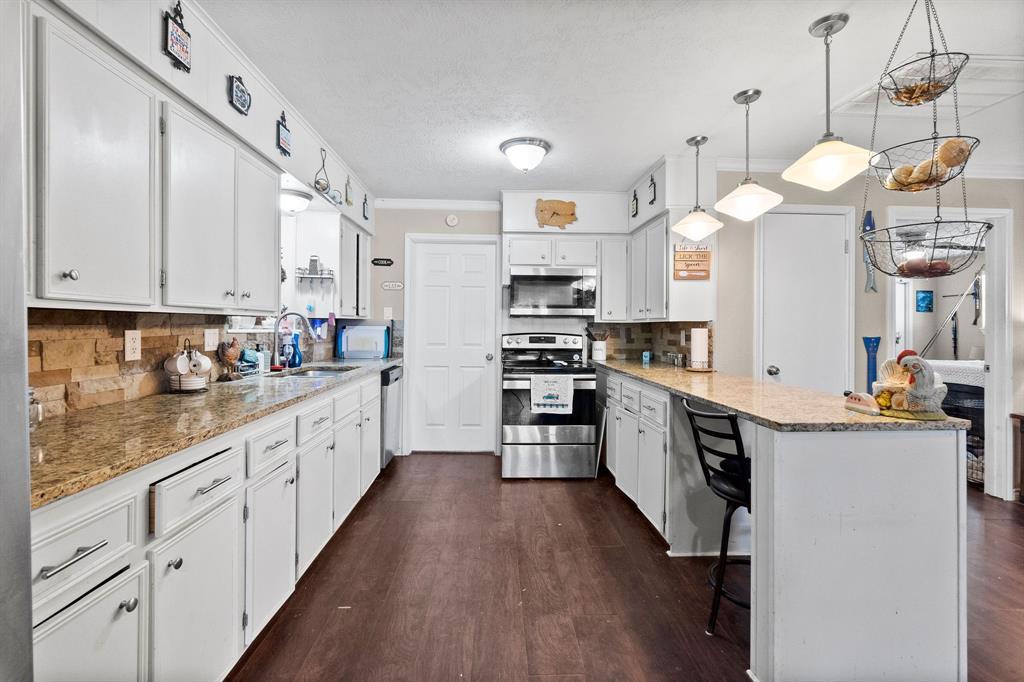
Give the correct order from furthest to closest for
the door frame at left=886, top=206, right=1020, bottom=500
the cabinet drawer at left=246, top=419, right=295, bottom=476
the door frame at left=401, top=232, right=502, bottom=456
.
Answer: the door frame at left=401, top=232, right=502, bottom=456, the door frame at left=886, top=206, right=1020, bottom=500, the cabinet drawer at left=246, top=419, right=295, bottom=476

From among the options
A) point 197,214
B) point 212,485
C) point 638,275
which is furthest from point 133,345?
point 638,275

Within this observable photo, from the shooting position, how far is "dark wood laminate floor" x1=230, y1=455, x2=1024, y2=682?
1657 mm

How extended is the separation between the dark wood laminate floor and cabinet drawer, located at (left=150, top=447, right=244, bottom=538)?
708 millimetres

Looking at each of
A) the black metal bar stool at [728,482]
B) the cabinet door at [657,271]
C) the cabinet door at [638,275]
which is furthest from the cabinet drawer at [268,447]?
the cabinet door at [638,275]

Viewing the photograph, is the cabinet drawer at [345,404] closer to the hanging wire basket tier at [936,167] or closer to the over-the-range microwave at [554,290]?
the over-the-range microwave at [554,290]

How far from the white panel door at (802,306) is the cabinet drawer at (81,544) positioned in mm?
3610

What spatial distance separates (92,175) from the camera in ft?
4.35

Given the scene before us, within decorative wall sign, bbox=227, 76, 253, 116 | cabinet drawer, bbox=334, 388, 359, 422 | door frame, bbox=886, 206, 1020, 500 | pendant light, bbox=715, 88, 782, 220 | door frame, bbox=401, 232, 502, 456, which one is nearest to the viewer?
decorative wall sign, bbox=227, 76, 253, 116

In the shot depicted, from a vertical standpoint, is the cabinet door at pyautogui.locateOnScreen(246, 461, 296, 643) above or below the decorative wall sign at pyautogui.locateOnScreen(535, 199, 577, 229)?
below

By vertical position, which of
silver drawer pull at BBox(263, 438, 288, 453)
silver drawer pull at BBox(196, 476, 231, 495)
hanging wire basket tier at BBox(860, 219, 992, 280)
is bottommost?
silver drawer pull at BBox(196, 476, 231, 495)

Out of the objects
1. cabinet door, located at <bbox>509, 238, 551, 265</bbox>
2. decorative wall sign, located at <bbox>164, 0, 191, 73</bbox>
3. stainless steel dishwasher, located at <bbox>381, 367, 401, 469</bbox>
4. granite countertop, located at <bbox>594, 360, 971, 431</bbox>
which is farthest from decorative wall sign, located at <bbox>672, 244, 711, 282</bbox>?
decorative wall sign, located at <bbox>164, 0, 191, 73</bbox>

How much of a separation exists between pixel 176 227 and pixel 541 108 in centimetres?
191

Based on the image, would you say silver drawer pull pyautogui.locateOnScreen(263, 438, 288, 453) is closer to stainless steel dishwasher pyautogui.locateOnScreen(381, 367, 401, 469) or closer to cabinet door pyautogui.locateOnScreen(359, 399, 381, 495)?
cabinet door pyautogui.locateOnScreen(359, 399, 381, 495)

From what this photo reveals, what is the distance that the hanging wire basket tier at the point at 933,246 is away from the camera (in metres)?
1.62
